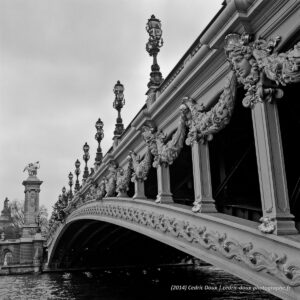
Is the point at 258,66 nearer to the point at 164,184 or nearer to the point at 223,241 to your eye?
the point at 223,241

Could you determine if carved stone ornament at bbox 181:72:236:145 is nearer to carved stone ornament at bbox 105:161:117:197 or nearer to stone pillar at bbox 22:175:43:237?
carved stone ornament at bbox 105:161:117:197

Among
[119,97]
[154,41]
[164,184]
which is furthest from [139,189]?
[119,97]

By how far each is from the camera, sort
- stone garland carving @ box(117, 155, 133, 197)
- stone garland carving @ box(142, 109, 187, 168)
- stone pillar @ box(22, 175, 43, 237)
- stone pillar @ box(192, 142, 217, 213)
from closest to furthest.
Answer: stone pillar @ box(192, 142, 217, 213)
stone garland carving @ box(142, 109, 187, 168)
stone garland carving @ box(117, 155, 133, 197)
stone pillar @ box(22, 175, 43, 237)

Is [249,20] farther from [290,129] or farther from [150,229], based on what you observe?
[150,229]

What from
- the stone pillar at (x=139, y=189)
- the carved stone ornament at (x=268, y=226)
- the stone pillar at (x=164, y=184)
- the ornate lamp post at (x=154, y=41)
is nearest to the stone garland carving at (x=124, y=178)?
the stone pillar at (x=139, y=189)

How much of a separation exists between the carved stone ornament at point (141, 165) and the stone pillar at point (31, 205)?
129ft

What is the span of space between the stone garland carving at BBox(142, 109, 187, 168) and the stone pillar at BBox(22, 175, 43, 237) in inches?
1646

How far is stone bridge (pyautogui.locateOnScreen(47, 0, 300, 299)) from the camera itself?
5555 millimetres

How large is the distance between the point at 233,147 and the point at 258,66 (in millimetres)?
3693

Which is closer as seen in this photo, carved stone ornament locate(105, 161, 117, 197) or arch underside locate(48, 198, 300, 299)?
arch underside locate(48, 198, 300, 299)

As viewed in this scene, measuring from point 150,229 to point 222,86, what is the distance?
4710 mm

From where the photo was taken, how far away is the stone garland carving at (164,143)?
28.7ft

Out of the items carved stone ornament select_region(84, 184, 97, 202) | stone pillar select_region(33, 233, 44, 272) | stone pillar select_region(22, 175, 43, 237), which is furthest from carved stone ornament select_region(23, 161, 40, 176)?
carved stone ornament select_region(84, 184, 97, 202)

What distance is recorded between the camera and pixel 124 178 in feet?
45.4
